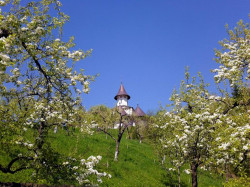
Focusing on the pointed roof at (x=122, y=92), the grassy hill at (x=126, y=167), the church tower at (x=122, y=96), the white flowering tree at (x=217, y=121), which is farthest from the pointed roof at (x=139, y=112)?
the white flowering tree at (x=217, y=121)

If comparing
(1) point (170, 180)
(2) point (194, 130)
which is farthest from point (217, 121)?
(1) point (170, 180)

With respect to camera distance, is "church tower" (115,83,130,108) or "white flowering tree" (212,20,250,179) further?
"church tower" (115,83,130,108)

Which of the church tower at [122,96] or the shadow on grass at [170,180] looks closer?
the shadow on grass at [170,180]

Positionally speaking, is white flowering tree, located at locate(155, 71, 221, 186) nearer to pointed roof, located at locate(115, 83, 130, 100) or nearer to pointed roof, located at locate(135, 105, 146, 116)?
pointed roof, located at locate(135, 105, 146, 116)

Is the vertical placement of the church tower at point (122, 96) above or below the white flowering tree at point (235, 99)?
above

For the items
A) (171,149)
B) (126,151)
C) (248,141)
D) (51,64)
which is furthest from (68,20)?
(126,151)

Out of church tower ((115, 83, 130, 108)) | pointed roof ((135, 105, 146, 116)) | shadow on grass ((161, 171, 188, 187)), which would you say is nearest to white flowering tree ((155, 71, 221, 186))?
shadow on grass ((161, 171, 188, 187))

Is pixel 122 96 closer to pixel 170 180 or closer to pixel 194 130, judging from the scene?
pixel 170 180

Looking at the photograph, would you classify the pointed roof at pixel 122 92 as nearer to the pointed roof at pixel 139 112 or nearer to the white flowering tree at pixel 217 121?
the pointed roof at pixel 139 112

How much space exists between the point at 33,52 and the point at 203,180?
27166 mm

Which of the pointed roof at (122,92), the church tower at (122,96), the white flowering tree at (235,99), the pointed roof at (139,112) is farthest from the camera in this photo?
the pointed roof at (122,92)

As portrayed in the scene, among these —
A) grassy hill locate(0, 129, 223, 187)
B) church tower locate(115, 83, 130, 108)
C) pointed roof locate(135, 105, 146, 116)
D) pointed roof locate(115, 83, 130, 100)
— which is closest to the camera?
grassy hill locate(0, 129, 223, 187)

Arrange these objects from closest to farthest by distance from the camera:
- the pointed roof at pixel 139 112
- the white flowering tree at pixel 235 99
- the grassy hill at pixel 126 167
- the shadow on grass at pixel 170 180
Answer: the white flowering tree at pixel 235 99
the grassy hill at pixel 126 167
the shadow on grass at pixel 170 180
the pointed roof at pixel 139 112

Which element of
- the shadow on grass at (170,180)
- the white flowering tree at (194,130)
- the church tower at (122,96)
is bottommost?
the shadow on grass at (170,180)
